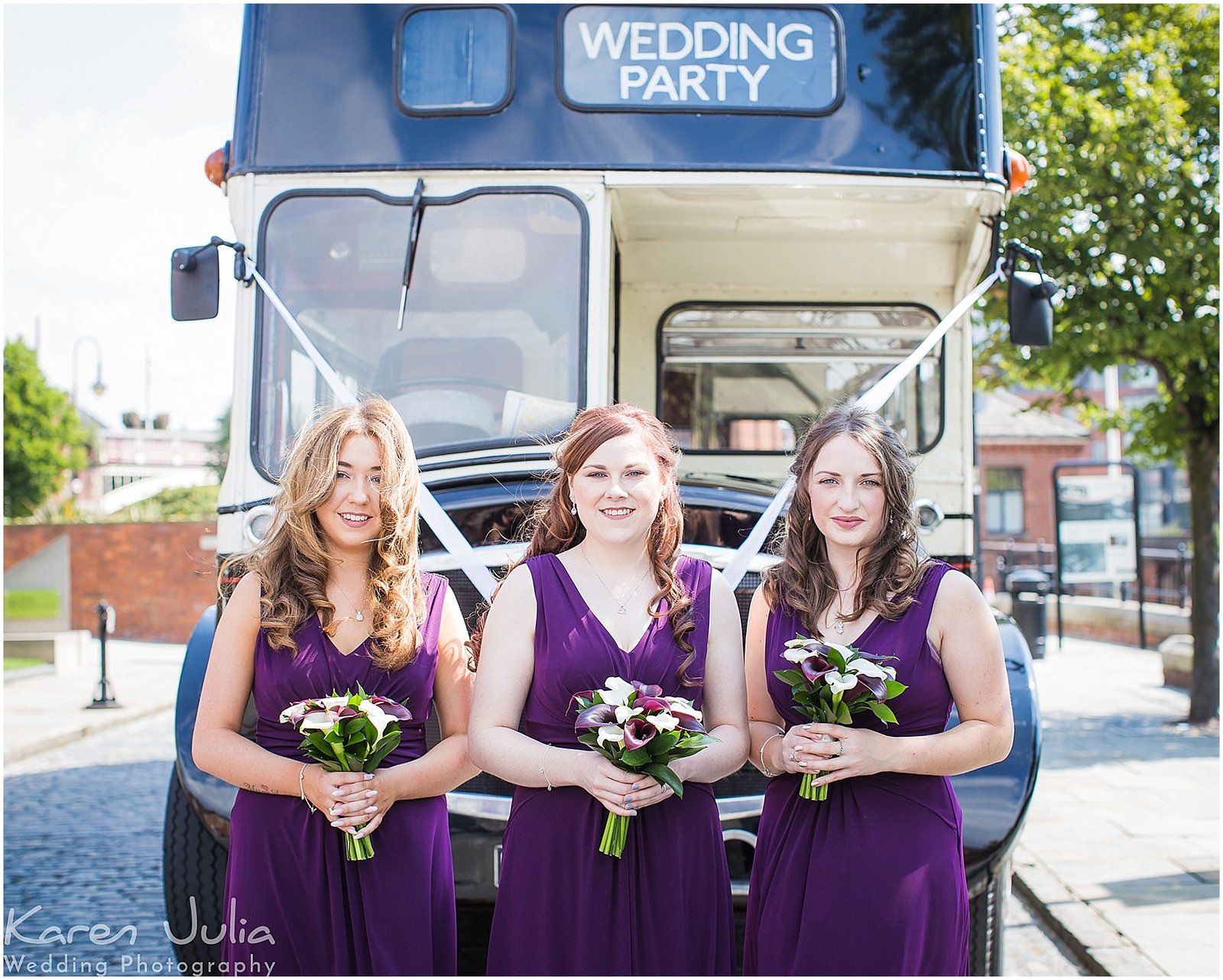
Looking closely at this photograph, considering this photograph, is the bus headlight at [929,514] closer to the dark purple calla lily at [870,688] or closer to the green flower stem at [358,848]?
the dark purple calla lily at [870,688]

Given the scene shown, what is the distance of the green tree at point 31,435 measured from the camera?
91.7 feet

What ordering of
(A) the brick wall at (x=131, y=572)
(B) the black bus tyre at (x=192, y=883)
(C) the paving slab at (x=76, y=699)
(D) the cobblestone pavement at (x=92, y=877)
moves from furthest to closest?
1. (A) the brick wall at (x=131, y=572)
2. (C) the paving slab at (x=76, y=699)
3. (D) the cobblestone pavement at (x=92, y=877)
4. (B) the black bus tyre at (x=192, y=883)

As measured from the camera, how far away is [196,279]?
152 inches

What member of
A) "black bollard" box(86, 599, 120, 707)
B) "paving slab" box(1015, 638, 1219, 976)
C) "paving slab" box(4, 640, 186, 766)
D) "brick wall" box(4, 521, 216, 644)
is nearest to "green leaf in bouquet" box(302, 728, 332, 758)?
"paving slab" box(1015, 638, 1219, 976)

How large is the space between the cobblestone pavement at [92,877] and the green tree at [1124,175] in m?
4.60

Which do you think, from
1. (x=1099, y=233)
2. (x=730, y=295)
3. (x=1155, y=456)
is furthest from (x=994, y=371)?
(x=730, y=295)

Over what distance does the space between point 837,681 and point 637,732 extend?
399mm

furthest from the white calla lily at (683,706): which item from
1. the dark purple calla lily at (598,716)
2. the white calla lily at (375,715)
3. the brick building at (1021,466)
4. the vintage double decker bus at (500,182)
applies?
the brick building at (1021,466)

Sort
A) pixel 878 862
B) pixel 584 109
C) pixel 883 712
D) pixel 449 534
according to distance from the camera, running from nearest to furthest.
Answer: pixel 883 712
pixel 878 862
pixel 449 534
pixel 584 109

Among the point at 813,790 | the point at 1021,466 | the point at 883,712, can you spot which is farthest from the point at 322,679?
the point at 1021,466

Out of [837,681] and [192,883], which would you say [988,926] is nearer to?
[837,681]

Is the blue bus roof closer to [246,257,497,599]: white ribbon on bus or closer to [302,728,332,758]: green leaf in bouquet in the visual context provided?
[246,257,497,599]: white ribbon on bus

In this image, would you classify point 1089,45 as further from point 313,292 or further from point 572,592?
point 572,592

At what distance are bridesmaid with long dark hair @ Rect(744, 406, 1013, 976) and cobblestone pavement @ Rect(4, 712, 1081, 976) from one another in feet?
8.54
